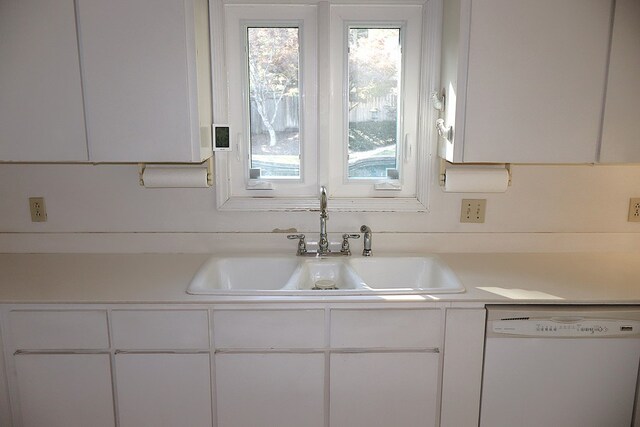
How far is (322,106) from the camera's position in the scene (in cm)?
229

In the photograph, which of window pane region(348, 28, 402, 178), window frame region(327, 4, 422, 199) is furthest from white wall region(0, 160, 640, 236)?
window pane region(348, 28, 402, 178)

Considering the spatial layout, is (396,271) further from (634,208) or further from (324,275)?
(634,208)

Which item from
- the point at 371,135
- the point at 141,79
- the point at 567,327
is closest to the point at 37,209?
the point at 141,79

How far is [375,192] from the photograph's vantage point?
2389 mm

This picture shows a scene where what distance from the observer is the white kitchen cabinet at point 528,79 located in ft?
6.12

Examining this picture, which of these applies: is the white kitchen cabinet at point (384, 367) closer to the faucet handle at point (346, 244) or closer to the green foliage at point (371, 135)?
the faucet handle at point (346, 244)

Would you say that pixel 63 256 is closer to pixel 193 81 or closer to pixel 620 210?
pixel 193 81

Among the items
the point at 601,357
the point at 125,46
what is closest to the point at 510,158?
the point at 601,357

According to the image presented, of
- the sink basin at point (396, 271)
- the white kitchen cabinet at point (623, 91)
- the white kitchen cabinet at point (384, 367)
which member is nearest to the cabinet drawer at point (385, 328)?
the white kitchen cabinet at point (384, 367)

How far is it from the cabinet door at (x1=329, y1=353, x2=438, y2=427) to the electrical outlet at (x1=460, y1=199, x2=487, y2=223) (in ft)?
2.43

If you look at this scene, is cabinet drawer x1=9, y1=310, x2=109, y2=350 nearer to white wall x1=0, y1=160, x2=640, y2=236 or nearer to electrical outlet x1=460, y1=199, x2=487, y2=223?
white wall x1=0, y1=160, x2=640, y2=236

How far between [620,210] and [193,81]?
198 cm

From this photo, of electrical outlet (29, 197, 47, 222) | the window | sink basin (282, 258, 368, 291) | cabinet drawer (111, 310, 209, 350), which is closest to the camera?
cabinet drawer (111, 310, 209, 350)

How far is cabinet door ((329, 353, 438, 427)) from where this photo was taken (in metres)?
1.90
